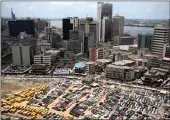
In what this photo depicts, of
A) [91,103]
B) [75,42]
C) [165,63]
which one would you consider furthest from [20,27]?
[91,103]

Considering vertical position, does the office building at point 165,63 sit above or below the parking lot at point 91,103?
above

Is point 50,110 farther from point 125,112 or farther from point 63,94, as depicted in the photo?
point 125,112

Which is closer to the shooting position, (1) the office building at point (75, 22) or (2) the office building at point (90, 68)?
(2) the office building at point (90, 68)

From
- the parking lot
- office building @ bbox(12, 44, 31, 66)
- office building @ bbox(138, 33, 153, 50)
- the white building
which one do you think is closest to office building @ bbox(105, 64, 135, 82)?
the parking lot

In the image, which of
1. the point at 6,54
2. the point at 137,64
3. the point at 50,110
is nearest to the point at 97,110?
the point at 50,110

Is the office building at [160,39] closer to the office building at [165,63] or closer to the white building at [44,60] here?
the office building at [165,63]

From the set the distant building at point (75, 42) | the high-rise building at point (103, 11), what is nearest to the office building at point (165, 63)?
the distant building at point (75, 42)
